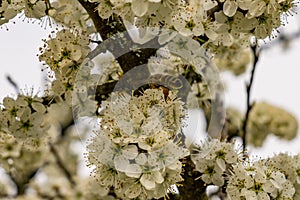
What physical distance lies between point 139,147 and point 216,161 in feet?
1.46

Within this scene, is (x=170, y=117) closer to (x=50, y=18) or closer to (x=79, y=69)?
(x=79, y=69)

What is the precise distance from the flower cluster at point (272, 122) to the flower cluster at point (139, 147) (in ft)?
9.36

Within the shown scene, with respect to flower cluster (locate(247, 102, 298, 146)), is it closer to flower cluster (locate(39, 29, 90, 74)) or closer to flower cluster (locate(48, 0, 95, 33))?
flower cluster (locate(48, 0, 95, 33))

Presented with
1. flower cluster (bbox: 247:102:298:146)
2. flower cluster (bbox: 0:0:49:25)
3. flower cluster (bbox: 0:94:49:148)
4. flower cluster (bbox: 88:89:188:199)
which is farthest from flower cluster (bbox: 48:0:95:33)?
flower cluster (bbox: 247:102:298:146)

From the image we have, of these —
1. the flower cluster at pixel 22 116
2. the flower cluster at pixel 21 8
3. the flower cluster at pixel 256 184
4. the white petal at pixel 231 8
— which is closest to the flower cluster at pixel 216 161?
the flower cluster at pixel 256 184

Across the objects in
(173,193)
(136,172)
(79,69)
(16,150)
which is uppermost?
(79,69)

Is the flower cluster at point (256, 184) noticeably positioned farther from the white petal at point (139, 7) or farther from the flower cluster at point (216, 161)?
the white petal at point (139, 7)

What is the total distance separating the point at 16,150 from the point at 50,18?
117cm

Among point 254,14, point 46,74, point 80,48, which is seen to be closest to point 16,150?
point 46,74

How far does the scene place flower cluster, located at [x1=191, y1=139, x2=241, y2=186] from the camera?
76.6 inches

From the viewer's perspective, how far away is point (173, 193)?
73.9 inches

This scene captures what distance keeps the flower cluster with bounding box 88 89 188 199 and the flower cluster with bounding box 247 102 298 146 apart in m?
2.85

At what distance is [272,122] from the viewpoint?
4.70 meters

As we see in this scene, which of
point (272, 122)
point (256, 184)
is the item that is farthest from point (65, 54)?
point (272, 122)
